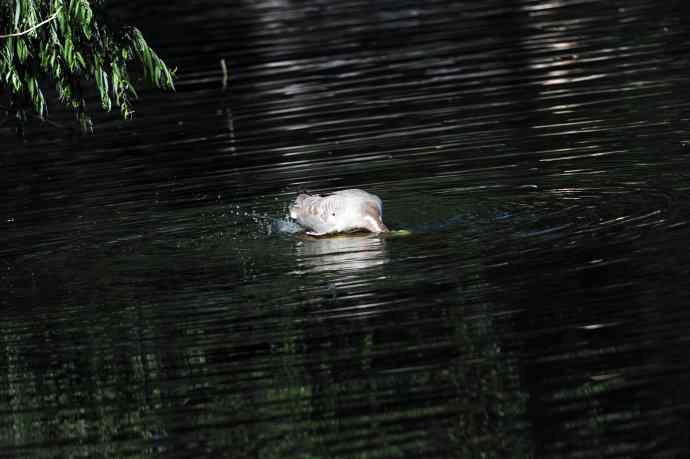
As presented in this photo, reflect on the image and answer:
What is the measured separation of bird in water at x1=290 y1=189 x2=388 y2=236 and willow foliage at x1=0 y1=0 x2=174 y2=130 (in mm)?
3102

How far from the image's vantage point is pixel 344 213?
16297 millimetres

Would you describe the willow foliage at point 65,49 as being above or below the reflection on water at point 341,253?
above

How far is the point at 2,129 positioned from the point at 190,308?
15.6 m

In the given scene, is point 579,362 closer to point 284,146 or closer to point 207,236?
point 207,236

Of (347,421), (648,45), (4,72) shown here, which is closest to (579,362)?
(347,421)

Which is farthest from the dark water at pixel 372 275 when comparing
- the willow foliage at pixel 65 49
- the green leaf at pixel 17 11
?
the green leaf at pixel 17 11

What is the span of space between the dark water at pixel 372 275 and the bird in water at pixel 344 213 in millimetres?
285

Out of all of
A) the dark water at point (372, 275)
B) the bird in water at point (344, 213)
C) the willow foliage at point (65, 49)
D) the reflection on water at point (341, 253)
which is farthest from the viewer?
the willow foliage at point (65, 49)

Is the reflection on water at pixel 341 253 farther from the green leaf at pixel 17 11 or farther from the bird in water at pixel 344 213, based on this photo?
the green leaf at pixel 17 11

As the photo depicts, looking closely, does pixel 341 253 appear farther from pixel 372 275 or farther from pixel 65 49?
pixel 65 49

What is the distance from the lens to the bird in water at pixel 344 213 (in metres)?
16.2

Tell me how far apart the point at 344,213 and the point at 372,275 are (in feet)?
6.27

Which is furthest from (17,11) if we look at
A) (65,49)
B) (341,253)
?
(341,253)

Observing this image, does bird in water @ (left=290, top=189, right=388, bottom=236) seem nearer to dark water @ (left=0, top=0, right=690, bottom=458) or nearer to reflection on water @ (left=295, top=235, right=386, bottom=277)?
reflection on water @ (left=295, top=235, right=386, bottom=277)
